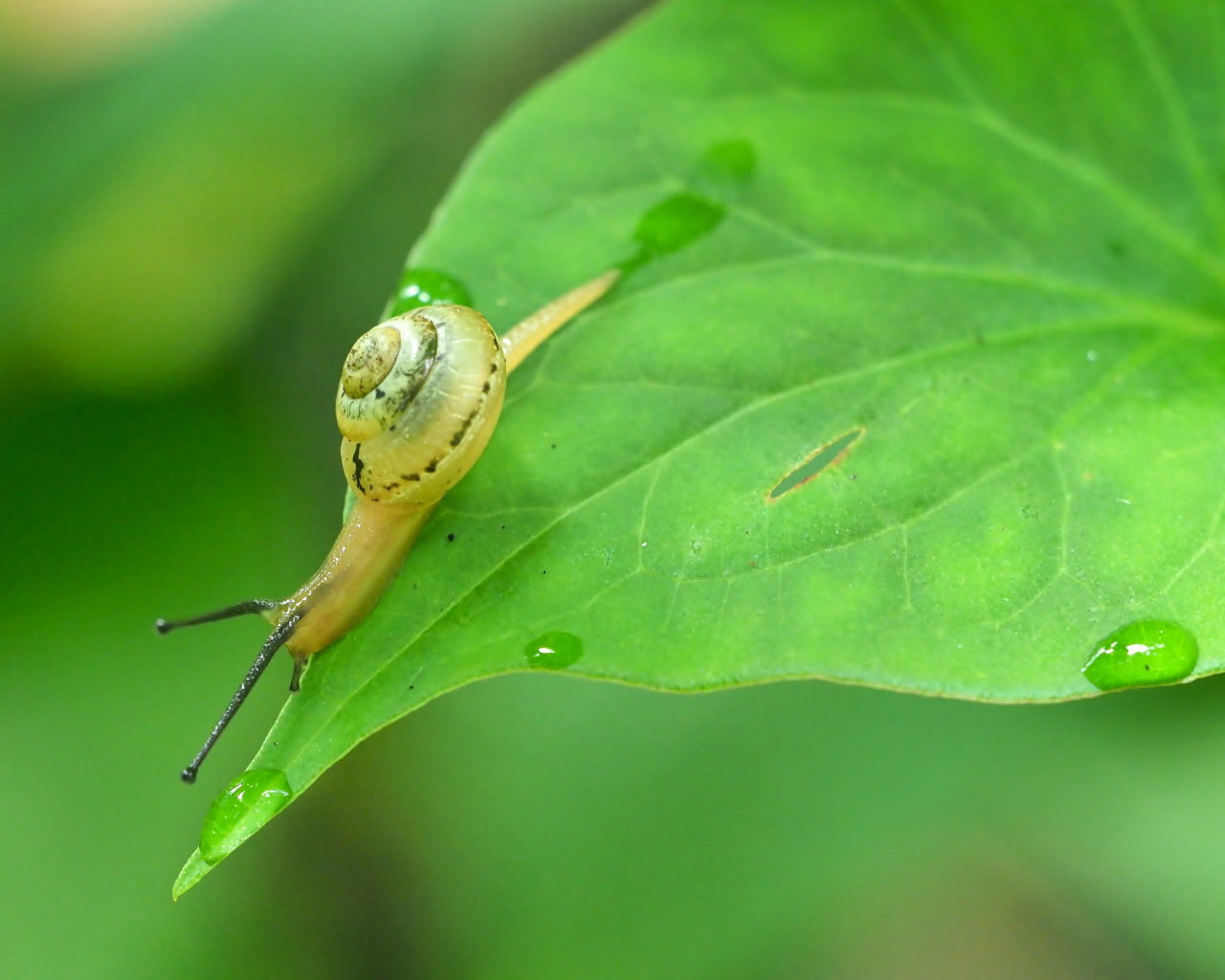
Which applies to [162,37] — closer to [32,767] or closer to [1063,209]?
[32,767]

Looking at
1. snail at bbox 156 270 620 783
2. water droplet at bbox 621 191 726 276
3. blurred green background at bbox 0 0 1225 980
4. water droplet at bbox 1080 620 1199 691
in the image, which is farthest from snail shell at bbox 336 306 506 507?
water droplet at bbox 1080 620 1199 691

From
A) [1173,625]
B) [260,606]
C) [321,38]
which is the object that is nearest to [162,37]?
[321,38]

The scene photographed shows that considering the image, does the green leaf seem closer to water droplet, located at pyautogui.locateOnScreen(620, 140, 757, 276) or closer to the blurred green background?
water droplet, located at pyautogui.locateOnScreen(620, 140, 757, 276)

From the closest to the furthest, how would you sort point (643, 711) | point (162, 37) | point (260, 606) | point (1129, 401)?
point (1129, 401) → point (260, 606) → point (643, 711) → point (162, 37)

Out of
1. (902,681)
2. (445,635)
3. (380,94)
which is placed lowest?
(902,681)

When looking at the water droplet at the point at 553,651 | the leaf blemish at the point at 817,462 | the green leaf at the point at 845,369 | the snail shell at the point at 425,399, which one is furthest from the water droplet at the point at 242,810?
the leaf blemish at the point at 817,462

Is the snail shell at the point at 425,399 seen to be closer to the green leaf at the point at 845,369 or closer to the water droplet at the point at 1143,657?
the green leaf at the point at 845,369

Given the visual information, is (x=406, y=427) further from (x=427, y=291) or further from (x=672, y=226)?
(x=672, y=226)
